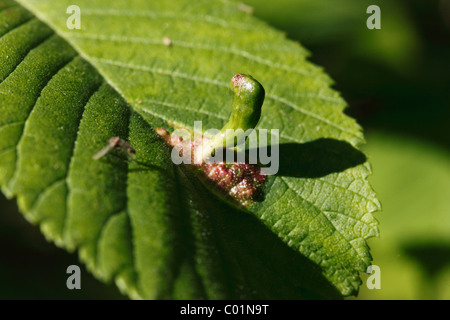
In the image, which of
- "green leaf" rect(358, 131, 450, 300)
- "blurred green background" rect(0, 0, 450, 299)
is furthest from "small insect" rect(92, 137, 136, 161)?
"green leaf" rect(358, 131, 450, 300)

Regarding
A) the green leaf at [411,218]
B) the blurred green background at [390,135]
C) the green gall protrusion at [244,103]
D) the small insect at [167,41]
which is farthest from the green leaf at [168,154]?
the green leaf at [411,218]

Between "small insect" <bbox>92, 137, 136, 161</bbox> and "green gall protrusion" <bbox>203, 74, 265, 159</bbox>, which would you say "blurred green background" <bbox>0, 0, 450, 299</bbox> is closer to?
"small insect" <bbox>92, 137, 136, 161</bbox>

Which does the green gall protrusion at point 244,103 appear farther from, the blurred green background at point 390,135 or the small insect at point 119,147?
the blurred green background at point 390,135

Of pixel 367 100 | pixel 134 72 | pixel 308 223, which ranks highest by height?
Result: pixel 367 100

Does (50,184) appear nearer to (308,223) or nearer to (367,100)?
(308,223)

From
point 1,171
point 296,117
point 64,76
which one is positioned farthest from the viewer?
point 296,117

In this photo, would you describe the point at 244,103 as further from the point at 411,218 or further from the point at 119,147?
the point at 411,218

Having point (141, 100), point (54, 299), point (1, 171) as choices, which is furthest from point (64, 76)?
point (54, 299)

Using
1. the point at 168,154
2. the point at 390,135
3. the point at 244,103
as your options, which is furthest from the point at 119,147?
the point at 390,135
